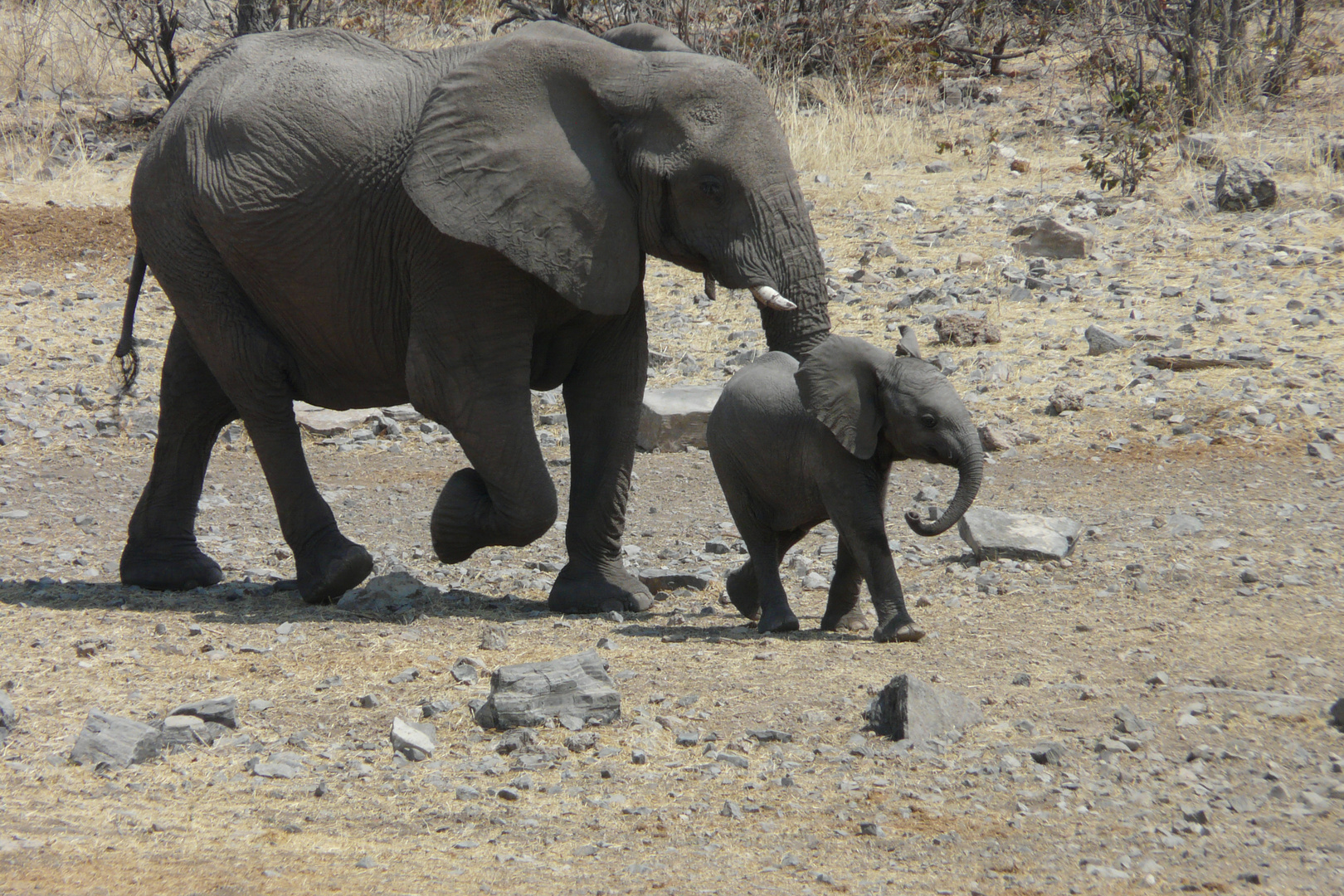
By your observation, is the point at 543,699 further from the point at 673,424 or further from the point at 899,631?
the point at 673,424

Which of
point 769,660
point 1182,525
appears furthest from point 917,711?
point 1182,525

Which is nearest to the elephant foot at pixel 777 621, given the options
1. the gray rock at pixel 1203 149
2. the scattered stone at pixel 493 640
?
the scattered stone at pixel 493 640

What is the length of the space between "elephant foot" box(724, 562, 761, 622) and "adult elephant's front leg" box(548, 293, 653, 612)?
0.49 m

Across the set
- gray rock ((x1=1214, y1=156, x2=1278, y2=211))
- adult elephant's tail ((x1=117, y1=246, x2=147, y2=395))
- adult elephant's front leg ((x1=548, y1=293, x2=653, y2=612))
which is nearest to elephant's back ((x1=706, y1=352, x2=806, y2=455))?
adult elephant's front leg ((x1=548, y1=293, x2=653, y2=612))

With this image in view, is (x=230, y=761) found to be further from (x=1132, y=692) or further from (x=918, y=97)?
(x=918, y=97)

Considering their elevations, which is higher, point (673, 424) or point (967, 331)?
point (967, 331)

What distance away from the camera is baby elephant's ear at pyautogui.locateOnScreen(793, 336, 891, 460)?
17.4 ft

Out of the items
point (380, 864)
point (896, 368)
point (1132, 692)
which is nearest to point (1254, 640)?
point (1132, 692)

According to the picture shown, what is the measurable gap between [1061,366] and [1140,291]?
5.90 feet

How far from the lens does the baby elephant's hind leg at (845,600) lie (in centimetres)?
571

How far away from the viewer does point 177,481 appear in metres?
7.05

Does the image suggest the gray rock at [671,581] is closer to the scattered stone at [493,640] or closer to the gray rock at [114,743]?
the scattered stone at [493,640]

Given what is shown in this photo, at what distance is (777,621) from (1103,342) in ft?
18.2

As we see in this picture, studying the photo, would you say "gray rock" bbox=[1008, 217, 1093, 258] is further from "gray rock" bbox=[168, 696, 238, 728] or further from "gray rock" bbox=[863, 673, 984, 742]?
"gray rock" bbox=[168, 696, 238, 728]
